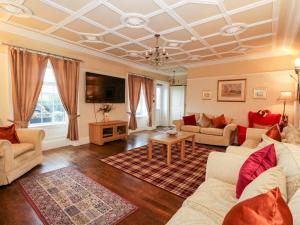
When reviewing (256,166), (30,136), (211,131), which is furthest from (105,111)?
(256,166)

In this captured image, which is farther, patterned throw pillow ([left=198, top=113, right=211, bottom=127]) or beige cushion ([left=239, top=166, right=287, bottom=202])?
patterned throw pillow ([left=198, top=113, right=211, bottom=127])

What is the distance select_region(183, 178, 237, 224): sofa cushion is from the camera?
119 centimetres

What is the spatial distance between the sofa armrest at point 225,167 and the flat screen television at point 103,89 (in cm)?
382

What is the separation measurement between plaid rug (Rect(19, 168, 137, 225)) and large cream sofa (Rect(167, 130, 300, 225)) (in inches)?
35.9

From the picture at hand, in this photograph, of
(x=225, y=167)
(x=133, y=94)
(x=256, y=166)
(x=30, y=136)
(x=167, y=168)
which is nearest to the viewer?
(x=256, y=166)

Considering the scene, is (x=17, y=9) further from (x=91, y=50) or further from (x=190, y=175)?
(x=190, y=175)

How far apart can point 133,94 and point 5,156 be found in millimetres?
4206

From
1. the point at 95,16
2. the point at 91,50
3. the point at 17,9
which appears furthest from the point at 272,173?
the point at 91,50

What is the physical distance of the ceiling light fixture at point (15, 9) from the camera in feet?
8.17

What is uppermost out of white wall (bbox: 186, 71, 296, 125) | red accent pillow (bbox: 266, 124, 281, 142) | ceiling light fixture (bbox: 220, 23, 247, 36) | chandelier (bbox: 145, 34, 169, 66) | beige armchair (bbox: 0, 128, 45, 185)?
ceiling light fixture (bbox: 220, 23, 247, 36)

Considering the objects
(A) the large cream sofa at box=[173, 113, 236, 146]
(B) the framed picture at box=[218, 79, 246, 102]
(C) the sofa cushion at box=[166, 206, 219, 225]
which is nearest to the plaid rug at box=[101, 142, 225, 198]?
(A) the large cream sofa at box=[173, 113, 236, 146]

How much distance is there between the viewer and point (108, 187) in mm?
2396

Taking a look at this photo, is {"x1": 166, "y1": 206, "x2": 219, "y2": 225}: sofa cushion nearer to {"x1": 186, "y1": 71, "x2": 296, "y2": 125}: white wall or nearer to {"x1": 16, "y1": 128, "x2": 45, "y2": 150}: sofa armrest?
{"x1": 16, "y1": 128, "x2": 45, "y2": 150}: sofa armrest

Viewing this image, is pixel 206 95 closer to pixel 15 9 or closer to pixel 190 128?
pixel 190 128
